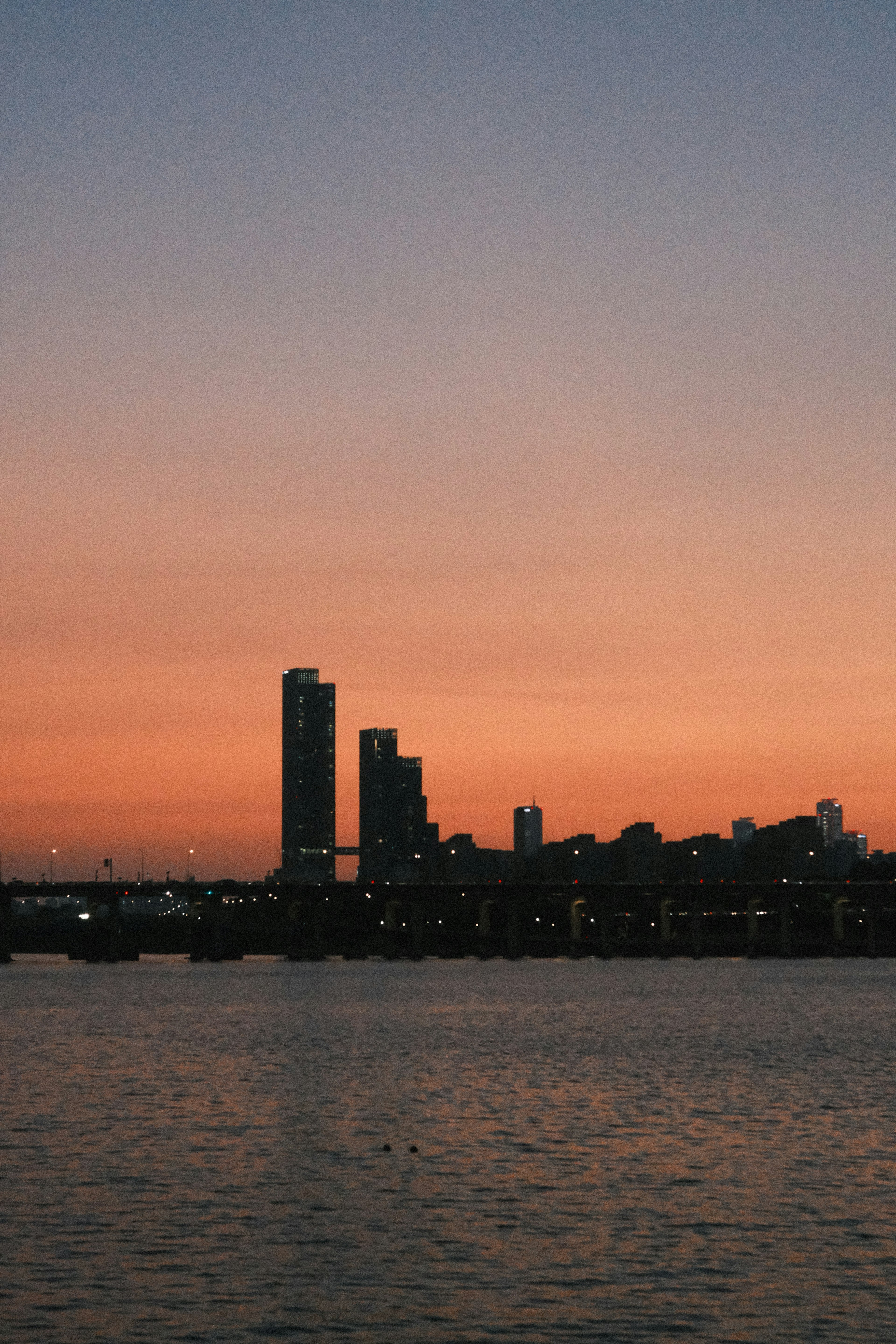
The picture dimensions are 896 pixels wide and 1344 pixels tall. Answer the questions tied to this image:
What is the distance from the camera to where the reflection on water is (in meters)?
34.1

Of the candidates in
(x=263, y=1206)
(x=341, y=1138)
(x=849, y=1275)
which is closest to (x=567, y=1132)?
(x=341, y=1138)

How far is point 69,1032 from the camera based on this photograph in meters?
125

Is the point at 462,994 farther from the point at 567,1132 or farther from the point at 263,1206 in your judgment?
the point at 263,1206

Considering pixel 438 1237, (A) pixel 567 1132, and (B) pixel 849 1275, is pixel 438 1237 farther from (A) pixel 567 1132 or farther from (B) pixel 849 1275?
(A) pixel 567 1132

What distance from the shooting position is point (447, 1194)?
49.4 meters

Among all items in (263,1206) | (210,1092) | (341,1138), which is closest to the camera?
(263,1206)

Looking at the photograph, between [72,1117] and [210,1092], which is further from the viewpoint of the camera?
[210,1092]

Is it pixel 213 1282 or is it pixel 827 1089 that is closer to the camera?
pixel 213 1282

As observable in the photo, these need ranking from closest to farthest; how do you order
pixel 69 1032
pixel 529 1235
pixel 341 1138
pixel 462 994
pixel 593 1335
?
pixel 593 1335, pixel 529 1235, pixel 341 1138, pixel 69 1032, pixel 462 994

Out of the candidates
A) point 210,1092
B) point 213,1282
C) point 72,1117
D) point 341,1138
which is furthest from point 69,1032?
point 213,1282

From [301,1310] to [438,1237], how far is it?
905cm

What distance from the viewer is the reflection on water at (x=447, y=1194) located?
34.1 metres

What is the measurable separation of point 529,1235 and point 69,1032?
8829 cm

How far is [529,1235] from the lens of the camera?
42.7 m
